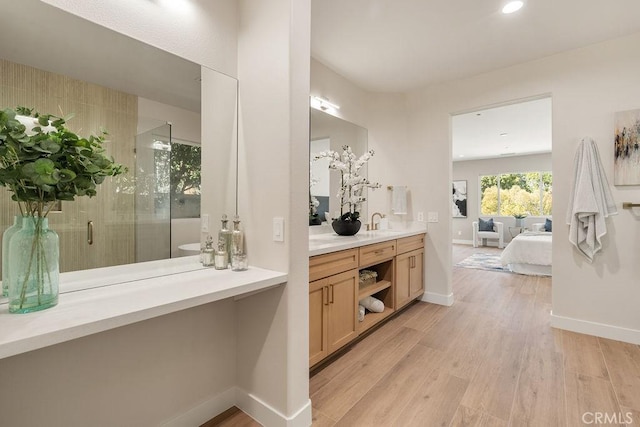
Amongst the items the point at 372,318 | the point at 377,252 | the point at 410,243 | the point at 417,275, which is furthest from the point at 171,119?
the point at 417,275

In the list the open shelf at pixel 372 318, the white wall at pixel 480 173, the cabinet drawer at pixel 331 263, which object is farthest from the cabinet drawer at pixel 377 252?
the white wall at pixel 480 173

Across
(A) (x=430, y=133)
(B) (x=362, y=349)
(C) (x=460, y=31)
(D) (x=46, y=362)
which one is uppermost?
(C) (x=460, y=31)

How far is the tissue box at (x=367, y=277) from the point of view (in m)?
2.84

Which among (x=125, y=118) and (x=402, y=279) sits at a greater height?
(x=125, y=118)

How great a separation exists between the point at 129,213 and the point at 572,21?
345 cm

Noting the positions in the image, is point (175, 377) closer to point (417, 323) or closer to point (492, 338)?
point (417, 323)

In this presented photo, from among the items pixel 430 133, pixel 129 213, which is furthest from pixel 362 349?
pixel 430 133

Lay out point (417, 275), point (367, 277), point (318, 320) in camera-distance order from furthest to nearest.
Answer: point (417, 275)
point (367, 277)
point (318, 320)

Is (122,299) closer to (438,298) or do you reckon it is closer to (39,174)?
(39,174)

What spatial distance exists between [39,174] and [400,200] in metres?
3.40

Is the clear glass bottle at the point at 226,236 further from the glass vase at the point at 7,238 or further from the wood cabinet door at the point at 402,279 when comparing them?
the wood cabinet door at the point at 402,279

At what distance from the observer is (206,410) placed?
1655 mm

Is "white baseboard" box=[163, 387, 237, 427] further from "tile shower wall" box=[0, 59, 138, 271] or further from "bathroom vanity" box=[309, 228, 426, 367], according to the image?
"tile shower wall" box=[0, 59, 138, 271]

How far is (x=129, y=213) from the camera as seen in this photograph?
1443 millimetres
